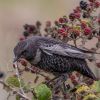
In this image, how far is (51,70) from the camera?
727cm

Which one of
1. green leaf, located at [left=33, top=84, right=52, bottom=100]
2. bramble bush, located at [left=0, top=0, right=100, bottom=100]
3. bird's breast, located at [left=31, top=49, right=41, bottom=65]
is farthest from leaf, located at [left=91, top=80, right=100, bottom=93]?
bird's breast, located at [left=31, top=49, right=41, bottom=65]

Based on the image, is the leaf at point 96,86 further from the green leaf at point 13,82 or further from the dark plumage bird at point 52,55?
the dark plumage bird at point 52,55

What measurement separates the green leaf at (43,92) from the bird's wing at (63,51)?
3.05ft

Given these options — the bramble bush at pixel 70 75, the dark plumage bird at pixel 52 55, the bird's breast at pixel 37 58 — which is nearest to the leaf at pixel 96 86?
the bramble bush at pixel 70 75

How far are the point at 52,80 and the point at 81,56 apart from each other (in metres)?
0.48

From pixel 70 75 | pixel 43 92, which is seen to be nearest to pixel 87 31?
pixel 70 75

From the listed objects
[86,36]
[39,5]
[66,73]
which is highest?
[86,36]

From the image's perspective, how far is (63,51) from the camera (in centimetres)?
727

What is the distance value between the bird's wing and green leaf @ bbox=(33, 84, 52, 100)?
0.93m

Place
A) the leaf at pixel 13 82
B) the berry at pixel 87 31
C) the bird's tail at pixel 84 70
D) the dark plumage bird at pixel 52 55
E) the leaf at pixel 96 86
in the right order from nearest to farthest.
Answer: the leaf at pixel 96 86 < the leaf at pixel 13 82 < the berry at pixel 87 31 < the bird's tail at pixel 84 70 < the dark plumage bird at pixel 52 55

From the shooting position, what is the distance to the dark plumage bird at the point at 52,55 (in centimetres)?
716

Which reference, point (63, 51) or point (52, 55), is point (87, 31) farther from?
point (52, 55)

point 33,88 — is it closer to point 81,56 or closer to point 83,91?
point 83,91

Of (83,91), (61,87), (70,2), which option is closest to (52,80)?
(61,87)
